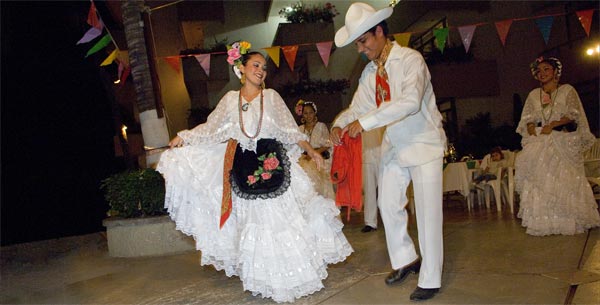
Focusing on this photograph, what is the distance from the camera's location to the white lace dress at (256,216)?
3.68 meters

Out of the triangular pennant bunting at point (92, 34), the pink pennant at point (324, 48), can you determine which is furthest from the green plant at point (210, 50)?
the triangular pennant bunting at point (92, 34)

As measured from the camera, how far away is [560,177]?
558 cm

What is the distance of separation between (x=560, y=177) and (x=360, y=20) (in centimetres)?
359

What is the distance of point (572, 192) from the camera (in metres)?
5.50

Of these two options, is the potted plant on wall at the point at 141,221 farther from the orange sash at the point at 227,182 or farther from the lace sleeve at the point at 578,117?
the lace sleeve at the point at 578,117

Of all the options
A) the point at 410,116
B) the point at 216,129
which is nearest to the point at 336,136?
the point at 410,116

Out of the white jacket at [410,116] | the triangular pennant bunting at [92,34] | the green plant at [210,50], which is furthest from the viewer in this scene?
the green plant at [210,50]

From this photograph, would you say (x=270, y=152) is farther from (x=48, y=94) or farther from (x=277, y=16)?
(x=277, y=16)

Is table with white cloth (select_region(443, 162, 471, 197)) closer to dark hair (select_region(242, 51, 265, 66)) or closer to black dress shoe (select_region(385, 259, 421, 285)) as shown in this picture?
black dress shoe (select_region(385, 259, 421, 285))

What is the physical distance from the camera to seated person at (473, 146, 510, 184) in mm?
9227

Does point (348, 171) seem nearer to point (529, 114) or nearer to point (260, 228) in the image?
point (260, 228)

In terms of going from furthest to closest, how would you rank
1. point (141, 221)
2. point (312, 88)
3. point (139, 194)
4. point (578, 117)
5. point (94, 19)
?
point (312, 88) → point (94, 19) → point (139, 194) → point (141, 221) → point (578, 117)

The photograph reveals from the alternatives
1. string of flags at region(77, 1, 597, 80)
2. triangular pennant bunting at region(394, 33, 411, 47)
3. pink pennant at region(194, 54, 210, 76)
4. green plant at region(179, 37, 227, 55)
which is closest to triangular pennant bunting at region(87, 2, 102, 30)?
string of flags at region(77, 1, 597, 80)

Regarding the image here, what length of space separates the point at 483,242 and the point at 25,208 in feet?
29.9
